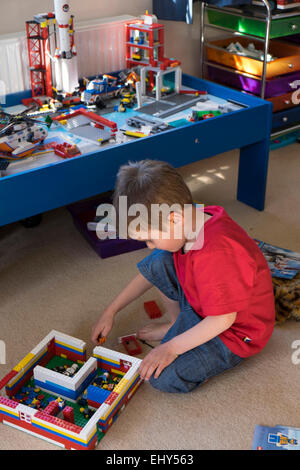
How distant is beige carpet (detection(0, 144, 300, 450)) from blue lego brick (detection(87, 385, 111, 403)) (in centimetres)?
7

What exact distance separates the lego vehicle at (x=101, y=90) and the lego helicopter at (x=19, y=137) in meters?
0.31

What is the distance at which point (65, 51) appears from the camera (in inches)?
76.9

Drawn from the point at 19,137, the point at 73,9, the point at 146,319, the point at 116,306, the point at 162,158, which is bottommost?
the point at 146,319

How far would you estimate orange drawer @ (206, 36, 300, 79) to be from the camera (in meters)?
2.42

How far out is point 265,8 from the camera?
238 centimetres

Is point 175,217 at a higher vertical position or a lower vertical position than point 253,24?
lower

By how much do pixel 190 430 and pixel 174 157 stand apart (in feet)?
2.81

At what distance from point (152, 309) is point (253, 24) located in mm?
1338

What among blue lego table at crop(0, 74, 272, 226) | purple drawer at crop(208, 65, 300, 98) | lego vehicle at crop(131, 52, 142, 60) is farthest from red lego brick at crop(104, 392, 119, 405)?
purple drawer at crop(208, 65, 300, 98)

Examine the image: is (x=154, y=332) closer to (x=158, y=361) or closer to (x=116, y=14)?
(x=158, y=361)

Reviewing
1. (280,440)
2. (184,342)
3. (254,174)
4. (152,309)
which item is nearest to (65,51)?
(254,174)
